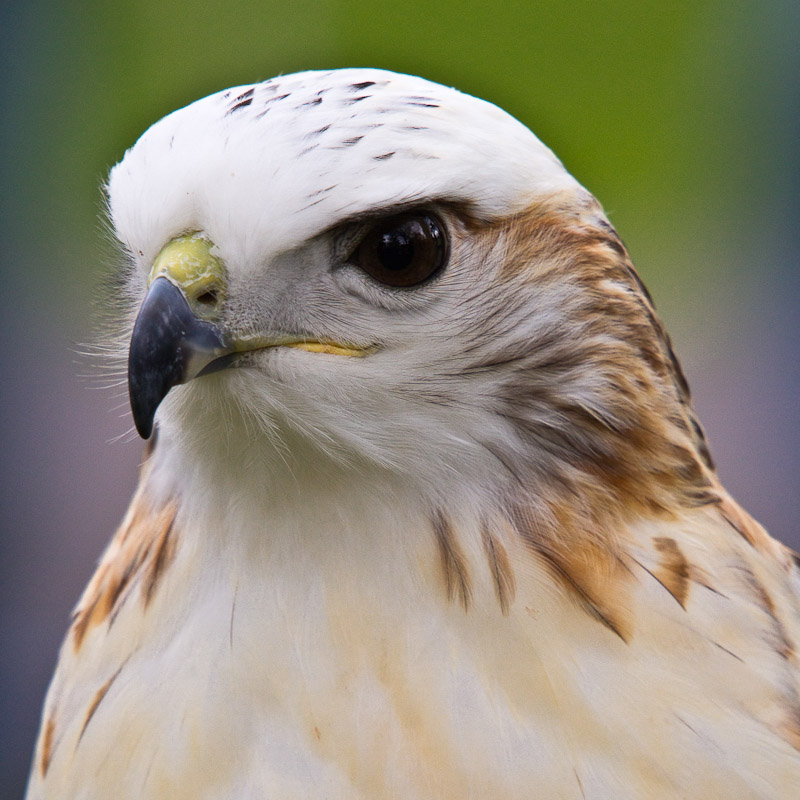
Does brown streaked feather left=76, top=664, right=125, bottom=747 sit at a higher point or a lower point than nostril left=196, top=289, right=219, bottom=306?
lower

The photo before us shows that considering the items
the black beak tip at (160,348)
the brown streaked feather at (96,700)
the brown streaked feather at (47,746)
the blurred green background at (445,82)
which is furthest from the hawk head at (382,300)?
the blurred green background at (445,82)

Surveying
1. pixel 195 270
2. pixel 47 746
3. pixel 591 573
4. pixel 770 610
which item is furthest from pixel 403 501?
pixel 47 746

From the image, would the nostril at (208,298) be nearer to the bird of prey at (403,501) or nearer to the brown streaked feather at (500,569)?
the bird of prey at (403,501)

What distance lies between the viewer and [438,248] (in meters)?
1.00

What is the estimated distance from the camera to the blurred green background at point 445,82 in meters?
3.26

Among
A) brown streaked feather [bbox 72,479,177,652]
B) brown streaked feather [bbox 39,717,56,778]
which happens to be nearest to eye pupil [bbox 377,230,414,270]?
brown streaked feather [bbox 72,479,177,652]

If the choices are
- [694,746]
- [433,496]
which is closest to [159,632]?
[433,496]

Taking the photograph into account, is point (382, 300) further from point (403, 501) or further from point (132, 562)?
point (132, 562)

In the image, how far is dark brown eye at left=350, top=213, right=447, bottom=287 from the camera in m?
0.97

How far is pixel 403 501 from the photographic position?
103 centimetres

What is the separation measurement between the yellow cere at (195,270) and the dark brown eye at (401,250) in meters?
0.13

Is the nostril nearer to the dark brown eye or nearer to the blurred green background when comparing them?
the dark brown eye

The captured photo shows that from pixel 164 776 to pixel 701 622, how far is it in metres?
0.55

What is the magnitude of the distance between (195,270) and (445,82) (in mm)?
2140
